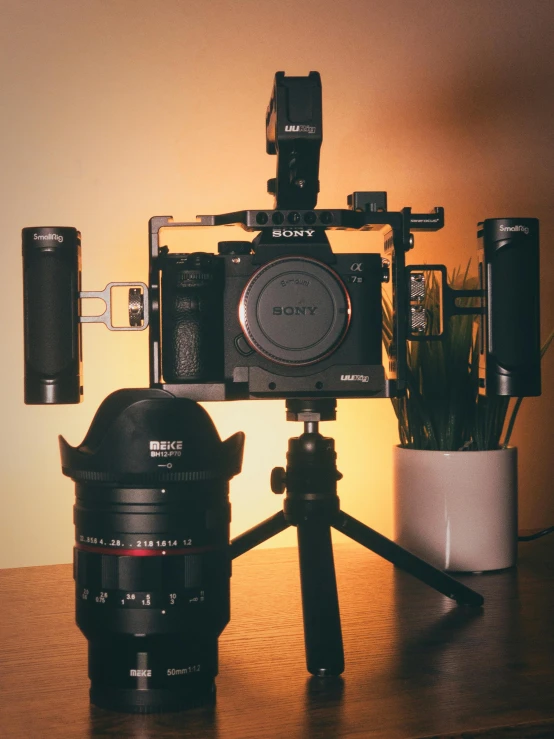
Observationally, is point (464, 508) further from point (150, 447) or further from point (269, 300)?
point (150, 447)

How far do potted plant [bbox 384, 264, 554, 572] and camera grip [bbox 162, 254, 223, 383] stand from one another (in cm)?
34

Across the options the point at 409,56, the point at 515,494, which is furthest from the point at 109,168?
the point at 515,494

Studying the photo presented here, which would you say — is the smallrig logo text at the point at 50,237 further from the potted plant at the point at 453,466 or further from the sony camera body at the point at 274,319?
the potted plant at the point at 453,466

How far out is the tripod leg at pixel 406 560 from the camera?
0.87 m

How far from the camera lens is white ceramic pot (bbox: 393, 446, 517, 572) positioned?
104 cm

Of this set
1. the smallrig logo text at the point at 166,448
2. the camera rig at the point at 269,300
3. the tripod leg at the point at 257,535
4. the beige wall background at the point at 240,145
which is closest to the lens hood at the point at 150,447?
the smallrig logo text at the point at 166,448

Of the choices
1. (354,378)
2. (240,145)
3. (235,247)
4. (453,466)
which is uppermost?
(240,145)

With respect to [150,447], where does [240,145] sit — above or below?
above

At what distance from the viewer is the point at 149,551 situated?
2.05ft

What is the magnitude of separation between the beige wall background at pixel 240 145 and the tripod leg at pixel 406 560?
1.40 ft

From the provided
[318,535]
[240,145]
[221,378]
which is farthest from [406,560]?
[240,145]

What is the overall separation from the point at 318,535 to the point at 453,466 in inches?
12.1

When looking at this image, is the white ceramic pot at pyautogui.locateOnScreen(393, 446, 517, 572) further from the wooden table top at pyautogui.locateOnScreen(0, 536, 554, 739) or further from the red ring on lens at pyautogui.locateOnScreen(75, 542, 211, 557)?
the red ring on lens at pyautogui.locateOnScreen(75, 542, 211, 557)

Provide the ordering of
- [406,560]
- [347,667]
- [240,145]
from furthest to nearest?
1. [240,145]
2. [406,560]
3. [347,667]
